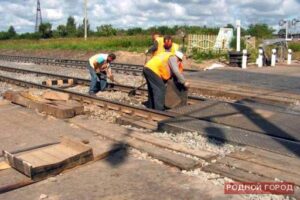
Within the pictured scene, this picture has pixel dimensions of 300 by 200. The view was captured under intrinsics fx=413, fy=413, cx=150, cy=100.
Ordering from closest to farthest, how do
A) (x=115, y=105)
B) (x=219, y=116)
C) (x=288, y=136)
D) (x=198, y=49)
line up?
(x=288, y=136) < (x=219, y=116) < (x=115, y=105) < (x=198, y=49)

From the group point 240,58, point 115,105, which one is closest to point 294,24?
point 240,58

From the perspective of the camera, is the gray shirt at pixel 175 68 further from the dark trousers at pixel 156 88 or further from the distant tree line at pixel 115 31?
the distant tree line at pixel 115 31

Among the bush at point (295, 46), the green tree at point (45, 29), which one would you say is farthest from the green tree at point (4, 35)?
the bush at point (295, 46)

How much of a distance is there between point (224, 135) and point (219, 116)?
4.35ft

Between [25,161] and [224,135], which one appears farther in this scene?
[224,135]

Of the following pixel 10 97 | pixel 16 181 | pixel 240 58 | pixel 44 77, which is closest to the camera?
pixel 16 181

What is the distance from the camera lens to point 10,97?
1130 cm

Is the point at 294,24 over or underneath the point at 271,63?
over

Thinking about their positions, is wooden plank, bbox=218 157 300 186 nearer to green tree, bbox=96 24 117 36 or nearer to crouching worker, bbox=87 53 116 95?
crouching worker, bbox=87 53 116 95

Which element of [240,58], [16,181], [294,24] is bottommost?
[16,181]

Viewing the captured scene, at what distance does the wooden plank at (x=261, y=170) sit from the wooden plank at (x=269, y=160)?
0.10 m

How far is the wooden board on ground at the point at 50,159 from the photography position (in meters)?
5.38

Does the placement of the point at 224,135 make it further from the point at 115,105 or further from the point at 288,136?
the point at 115,105

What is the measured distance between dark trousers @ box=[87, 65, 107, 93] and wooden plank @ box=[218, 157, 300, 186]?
7.22 m
